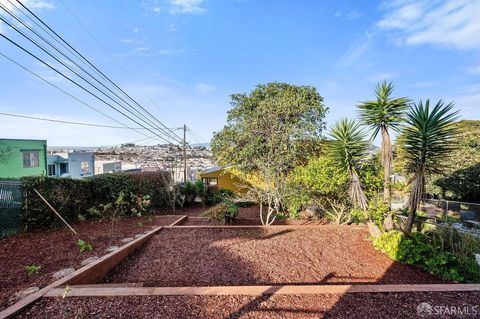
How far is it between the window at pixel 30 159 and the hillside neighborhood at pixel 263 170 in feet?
18.7

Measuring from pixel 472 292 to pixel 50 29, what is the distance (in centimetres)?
1012

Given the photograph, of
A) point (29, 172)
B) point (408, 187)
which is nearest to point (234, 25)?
point (408, 187)

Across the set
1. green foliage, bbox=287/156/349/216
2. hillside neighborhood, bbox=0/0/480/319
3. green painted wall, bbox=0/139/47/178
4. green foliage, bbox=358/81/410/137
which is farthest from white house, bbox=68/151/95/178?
green foliage, bbox=358/81/410/137

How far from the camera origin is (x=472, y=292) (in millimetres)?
2914

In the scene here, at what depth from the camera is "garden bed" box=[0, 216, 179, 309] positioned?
3.15 metres

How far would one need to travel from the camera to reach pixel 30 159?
18.8 m

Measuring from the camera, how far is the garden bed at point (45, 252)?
315 centimetres

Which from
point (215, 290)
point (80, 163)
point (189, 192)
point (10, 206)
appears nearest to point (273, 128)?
point (189, 192)

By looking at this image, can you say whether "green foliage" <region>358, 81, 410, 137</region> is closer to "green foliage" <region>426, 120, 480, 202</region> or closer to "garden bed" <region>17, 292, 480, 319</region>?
"garden bed" <region>17, 292, 480, 319</region>

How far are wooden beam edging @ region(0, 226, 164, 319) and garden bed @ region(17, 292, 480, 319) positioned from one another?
127 mm

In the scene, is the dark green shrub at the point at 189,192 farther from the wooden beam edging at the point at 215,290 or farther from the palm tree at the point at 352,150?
the wooden beam edging at the point at 215,290

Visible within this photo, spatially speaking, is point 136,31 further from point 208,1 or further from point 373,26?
point 373,26

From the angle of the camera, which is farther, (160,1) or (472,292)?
(160,1)

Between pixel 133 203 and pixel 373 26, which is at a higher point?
pixel 373 26
